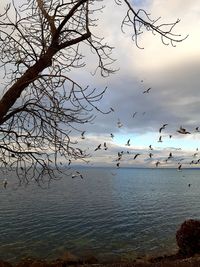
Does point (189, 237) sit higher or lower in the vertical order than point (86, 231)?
higher

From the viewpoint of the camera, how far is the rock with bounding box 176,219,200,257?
23.1 metres

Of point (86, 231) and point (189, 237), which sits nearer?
point (189, 237)

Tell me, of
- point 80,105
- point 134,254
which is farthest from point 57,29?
point 134,254

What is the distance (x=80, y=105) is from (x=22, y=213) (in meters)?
51.3

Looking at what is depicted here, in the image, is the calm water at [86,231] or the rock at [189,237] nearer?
the rock at [189,237]

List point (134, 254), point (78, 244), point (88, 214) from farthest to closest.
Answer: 1. point (88, 214)
2. point (78, 244)
3. point (134, 254)

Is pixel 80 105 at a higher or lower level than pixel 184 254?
higher

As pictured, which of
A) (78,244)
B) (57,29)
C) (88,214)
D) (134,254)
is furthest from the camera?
(88,214)

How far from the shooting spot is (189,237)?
23.3m

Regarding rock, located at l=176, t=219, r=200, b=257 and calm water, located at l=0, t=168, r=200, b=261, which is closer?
rock, located at l=176, t=219, r=200, b=257

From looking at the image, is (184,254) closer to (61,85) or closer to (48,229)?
(61,85)

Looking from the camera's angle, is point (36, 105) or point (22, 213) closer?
point (36, 105)

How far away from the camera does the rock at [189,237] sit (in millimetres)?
23109

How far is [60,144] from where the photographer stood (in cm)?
873
